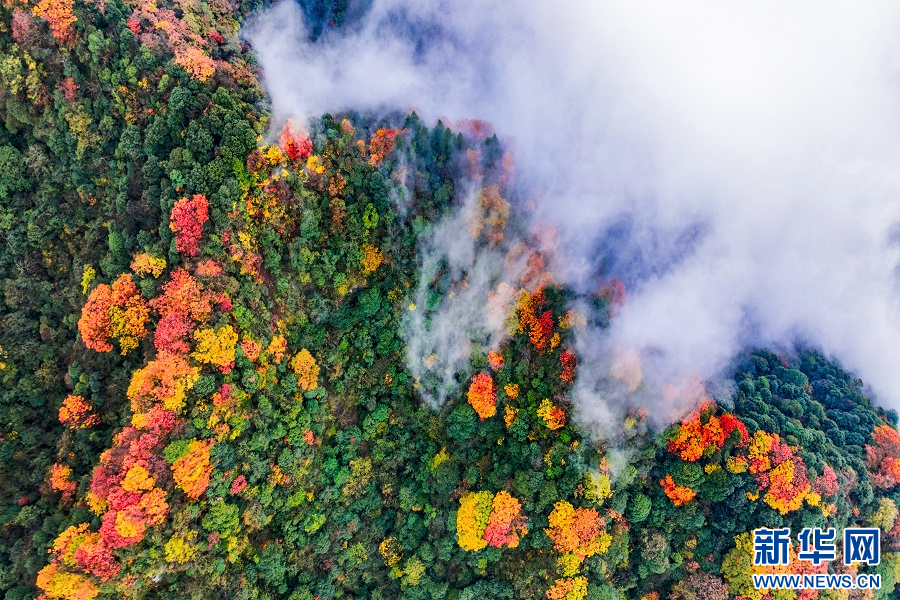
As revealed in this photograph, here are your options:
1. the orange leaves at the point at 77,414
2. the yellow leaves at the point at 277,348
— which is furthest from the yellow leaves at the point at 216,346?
the orange leaves at the point at 77,414

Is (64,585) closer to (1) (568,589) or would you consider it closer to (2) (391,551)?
(2) (391,551)

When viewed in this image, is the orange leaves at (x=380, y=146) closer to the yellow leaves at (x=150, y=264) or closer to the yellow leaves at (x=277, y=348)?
the yellow leaves at (x=277, y=348)

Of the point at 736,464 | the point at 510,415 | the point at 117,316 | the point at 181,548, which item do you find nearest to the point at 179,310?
the point at 117,316

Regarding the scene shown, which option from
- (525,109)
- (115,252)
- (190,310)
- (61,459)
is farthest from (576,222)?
(61,459)

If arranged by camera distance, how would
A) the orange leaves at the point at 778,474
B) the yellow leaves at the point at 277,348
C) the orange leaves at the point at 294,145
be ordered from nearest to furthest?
the orange leaves at the point at 294,145 → the yellow leaves at the point at 277,348 → the orange leaves at the point at 778,474

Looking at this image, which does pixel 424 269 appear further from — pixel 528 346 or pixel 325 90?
pixel 325 90

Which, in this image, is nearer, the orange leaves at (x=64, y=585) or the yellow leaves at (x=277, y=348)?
the orange leaves at (x=64, y=585)
